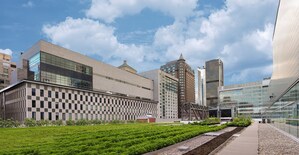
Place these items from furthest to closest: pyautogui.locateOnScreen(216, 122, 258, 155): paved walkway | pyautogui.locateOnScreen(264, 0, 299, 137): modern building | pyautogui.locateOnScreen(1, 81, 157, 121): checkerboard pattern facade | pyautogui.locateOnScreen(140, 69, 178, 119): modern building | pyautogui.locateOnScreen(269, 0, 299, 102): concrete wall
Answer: pyautogui.locateOnScreen(140, 69, 178, 119): modern building → pyautogui.locateOnScreen(1, 81, 157, 121): checkerboard pattern facade → pyautogui.locateOnScreen(264, 0, 299, 137): modern building → pyautogui.locateOnScreen(269, 0, 299, 102): concrete wall → pyautogui.locateOnScreen(216, 122, 258, 155): paved walkway

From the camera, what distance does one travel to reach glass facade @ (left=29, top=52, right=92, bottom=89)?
6625cm

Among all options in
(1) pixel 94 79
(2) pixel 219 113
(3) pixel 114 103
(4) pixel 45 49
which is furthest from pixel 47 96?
(2) pixel 219 113

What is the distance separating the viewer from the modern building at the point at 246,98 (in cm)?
15875

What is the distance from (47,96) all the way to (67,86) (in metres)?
8.78

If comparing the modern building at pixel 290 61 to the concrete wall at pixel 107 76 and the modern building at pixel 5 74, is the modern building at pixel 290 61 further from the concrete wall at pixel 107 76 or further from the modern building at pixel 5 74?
the modern building at pixel 5 74

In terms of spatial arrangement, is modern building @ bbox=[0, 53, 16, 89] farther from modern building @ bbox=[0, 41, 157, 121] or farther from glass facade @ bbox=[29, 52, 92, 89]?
glass facade @ bbox=[29, 52, 92, 89]

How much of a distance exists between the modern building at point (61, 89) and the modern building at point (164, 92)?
40.2 meters

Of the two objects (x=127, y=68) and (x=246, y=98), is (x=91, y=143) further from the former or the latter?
(x=246, y=98)

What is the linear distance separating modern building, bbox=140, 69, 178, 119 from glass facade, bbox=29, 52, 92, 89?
64.1 metres

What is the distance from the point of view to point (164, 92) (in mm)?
151250

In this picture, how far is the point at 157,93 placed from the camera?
14000 centimetres

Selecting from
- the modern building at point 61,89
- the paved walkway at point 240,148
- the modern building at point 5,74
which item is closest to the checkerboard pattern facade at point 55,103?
the modern building at point 61,89

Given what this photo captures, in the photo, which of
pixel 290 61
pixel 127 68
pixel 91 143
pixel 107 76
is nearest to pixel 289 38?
pixel 290 61

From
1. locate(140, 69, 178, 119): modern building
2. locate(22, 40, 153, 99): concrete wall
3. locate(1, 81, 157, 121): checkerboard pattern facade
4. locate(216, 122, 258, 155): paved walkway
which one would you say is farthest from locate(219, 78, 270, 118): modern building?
locate(216, 122, 258, 155): paved walkway
